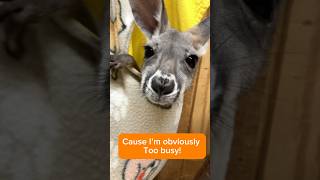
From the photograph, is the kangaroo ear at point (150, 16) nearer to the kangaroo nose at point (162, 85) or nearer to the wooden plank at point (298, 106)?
A: the kangaroo nose at point (162, 85)

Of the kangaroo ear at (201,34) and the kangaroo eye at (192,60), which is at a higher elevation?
the kangaroo ear at (201,34)

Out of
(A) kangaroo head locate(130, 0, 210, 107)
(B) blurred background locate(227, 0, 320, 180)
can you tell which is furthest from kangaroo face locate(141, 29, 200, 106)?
(B) blurred background locate(227, 0, 320, 180)

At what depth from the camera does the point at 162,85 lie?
2.90 feet

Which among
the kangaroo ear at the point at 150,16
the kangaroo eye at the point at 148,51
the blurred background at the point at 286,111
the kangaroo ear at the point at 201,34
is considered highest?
the kangaroo ear at the point at 150,16

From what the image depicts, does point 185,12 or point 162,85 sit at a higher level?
point 185,12

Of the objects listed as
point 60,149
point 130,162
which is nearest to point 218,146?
point 130,162

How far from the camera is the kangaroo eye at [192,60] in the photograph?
0.89m

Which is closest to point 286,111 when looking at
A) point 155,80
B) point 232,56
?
point 232,56

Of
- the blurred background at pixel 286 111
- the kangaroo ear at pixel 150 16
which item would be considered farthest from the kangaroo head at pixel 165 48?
the blurred background at pixel 286 111

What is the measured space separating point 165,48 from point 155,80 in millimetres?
61

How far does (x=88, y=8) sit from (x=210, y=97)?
0.88ft

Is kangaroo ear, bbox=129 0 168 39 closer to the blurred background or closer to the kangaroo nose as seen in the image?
the kangaroo nose

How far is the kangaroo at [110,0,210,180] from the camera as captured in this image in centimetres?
89

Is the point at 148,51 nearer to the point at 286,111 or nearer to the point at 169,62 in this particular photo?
the point at 169,62
